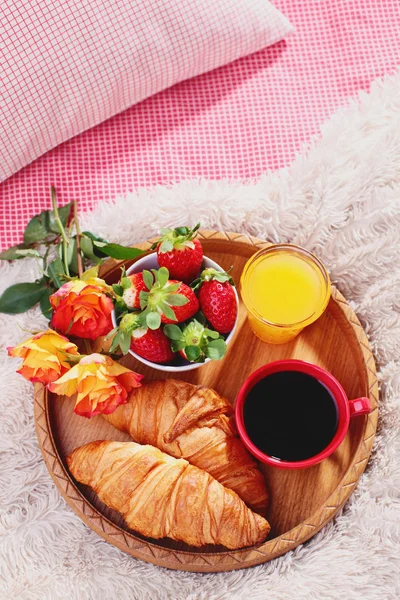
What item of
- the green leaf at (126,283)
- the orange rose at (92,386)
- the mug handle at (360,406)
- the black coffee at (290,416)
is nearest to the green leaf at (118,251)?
the green leaf at (126,283)

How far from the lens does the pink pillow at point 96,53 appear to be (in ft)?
3.98

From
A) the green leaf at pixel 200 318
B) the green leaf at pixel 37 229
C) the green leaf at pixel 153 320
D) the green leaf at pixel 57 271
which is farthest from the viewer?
the green leaf at pixel 37 229

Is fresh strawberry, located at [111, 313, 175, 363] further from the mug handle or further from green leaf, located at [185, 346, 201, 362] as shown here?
the mug handle

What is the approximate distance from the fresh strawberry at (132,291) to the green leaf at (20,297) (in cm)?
33

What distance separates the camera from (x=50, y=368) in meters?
0.97

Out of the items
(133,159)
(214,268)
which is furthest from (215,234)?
(133,159)

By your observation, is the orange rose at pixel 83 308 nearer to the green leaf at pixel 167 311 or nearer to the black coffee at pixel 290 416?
the green leaf at pixel 167 311

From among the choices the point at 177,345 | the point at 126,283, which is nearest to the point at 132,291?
the point at 126,283

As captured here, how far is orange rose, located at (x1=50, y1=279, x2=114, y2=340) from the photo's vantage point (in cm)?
98

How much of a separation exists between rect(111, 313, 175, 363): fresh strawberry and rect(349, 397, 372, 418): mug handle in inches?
13.3

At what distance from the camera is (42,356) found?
97cm

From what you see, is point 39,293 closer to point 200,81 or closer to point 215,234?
point 215,234

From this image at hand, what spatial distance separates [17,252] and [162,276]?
0.45m

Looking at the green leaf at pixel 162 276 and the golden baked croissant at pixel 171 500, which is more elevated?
the green leaf at pixel 162 276
